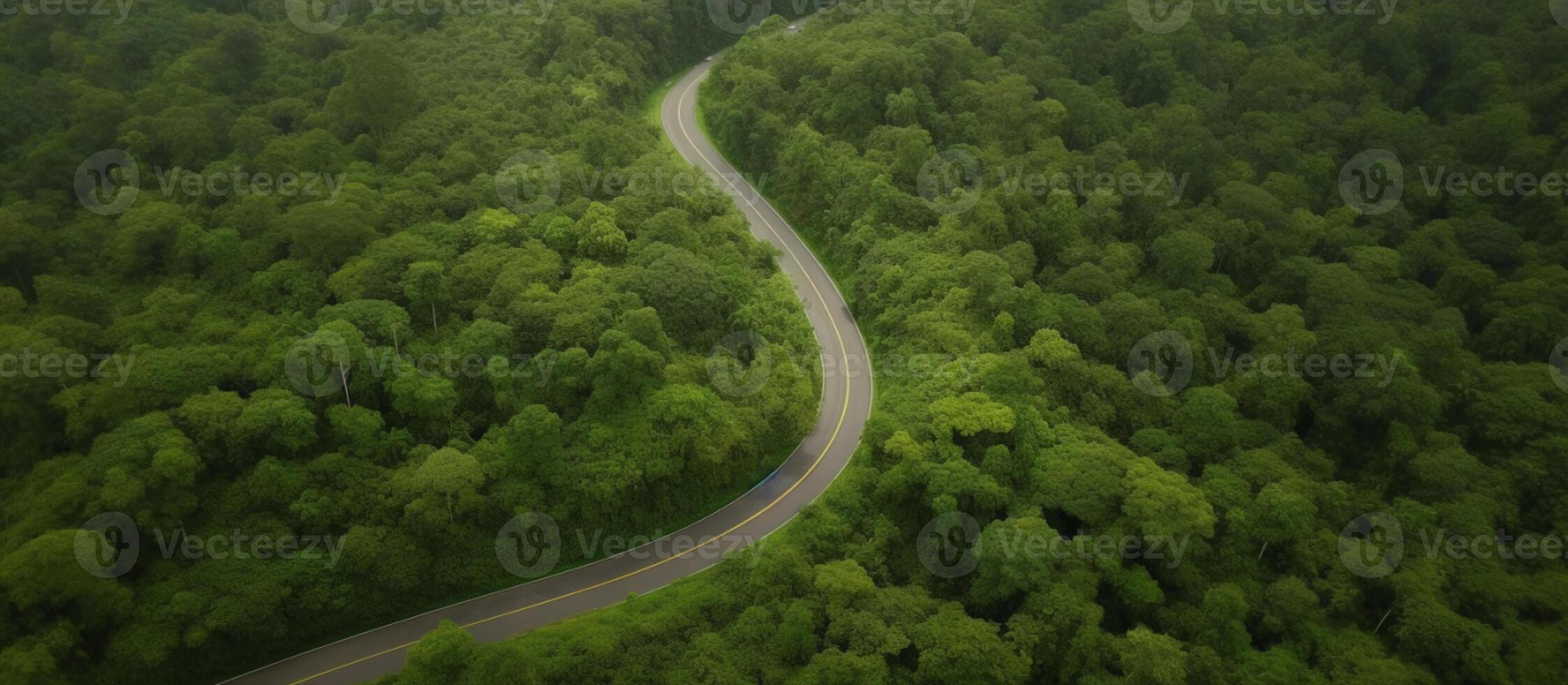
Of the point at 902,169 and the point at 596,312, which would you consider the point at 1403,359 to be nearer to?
the point at 902,169

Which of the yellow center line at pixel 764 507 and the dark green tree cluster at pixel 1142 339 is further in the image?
the yellow center line at pixel 764 507

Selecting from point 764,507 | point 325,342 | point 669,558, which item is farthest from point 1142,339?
point 325,342

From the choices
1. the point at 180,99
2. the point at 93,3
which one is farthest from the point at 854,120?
the point at 93,3

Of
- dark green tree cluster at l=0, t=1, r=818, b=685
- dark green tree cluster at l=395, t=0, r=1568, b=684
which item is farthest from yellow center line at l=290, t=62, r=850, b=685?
dark green tree cluster at l=395, t=0, r=1568, b=684

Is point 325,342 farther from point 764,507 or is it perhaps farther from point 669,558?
point 764,507

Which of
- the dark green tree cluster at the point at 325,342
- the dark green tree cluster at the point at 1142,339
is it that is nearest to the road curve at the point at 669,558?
the dark green tree cluster at the point at 325,342

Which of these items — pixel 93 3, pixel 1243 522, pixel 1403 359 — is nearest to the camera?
pixel 1243 522

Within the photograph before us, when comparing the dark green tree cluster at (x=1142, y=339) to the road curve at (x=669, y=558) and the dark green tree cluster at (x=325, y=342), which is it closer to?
the road curve at (x=669, y=558)
